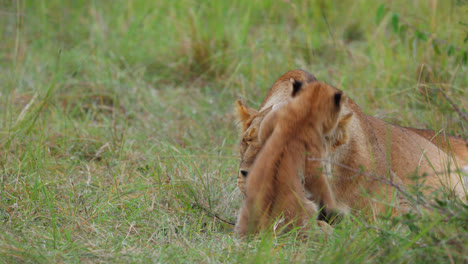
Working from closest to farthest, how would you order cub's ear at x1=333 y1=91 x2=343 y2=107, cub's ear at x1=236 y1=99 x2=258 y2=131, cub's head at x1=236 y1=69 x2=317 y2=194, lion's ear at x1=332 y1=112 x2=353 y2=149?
1. cub's ear at x1=333 y1=91 x2=343 y2=107
2. lion's ear at x1=332 y1=112 x2=353 y2=149
3. cub's head at x1=236 y1=69 x2=317 y2=194
4. cub's ear at x1=236 y1=99 x2=258 y2=131

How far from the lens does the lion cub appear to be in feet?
8.40

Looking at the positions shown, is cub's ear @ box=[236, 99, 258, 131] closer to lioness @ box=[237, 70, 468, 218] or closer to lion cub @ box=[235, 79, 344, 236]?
lioness @ box=[237, 70, 468, 218]

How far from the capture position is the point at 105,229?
10.8 ft

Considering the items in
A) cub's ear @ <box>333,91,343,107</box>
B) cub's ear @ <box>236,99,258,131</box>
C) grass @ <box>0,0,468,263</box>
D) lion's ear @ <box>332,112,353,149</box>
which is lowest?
grass @ <box>0,0,468,263</box>

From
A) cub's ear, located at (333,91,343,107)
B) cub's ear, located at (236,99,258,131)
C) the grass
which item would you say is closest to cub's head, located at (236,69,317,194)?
cub's ear, located at (236,99,258,131)

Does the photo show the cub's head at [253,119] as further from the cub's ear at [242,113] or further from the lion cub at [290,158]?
the lion cub at [290,158]

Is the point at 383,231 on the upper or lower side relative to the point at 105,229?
upper

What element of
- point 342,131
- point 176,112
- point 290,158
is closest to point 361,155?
point 342,131

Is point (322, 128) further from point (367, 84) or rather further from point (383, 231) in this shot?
point (367, 84)

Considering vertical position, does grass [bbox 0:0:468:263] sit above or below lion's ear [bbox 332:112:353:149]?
below

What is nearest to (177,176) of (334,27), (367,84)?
(367,84)

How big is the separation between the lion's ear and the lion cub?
185mm

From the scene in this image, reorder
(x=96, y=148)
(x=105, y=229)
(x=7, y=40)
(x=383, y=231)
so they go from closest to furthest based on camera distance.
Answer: (x=383, y=231)
(x=105, y=229)
(x=96, y=148)
(x=7, y=40)

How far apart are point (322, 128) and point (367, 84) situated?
3215mm
